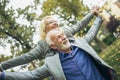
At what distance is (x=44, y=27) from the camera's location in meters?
5.69

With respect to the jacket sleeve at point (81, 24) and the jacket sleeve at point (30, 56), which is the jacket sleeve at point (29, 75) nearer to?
the jacket sleeve at point (81, 24)

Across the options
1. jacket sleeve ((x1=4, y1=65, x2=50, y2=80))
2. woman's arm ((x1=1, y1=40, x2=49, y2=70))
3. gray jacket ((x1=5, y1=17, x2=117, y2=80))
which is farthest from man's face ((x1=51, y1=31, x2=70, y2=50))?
woman's arm ((x1=1, y1=40, x2=49, y2=70))

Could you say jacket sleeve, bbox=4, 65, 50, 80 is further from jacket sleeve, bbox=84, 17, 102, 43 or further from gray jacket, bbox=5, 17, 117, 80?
jacket sleeve, bbox=84, 17, 102, 43

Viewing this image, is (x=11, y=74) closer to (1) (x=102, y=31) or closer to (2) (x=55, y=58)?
(2) (x=55, y=58)

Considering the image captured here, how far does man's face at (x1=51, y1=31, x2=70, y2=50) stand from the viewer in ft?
14.7

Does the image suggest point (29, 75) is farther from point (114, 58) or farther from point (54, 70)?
point (114, 58)

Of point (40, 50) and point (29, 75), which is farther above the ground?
point (40, 50)

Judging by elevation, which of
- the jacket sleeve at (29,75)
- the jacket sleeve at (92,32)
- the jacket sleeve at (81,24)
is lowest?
the jacket sleeve at (29,75)

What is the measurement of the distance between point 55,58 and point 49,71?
192 millimetres

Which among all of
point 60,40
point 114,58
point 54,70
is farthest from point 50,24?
point 114,58

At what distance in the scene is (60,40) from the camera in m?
4.52

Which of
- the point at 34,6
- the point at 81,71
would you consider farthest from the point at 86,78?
the point at 34,6

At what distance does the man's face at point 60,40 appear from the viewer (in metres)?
4.48


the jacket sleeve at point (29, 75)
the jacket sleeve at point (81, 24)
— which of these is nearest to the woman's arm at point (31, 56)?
the jacket sleeve at point (81, 24)
